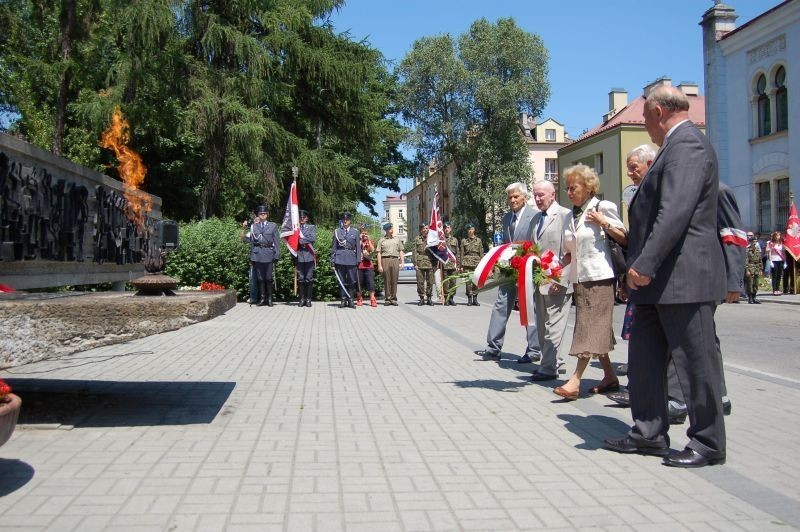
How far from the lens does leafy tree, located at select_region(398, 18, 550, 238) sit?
48.8 meters

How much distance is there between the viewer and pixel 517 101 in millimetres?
48688

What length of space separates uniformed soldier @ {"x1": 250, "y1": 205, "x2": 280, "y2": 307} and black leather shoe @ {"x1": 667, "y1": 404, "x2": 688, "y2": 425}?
12706 mm

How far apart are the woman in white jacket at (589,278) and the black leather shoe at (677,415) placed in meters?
0.77

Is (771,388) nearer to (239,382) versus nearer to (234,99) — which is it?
(239,382)

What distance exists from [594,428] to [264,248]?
12.7 meters

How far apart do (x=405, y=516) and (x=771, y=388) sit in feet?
16.5

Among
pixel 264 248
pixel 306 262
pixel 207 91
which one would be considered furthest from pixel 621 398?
pixel 207 91

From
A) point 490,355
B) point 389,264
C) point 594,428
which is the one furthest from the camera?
point 389,264

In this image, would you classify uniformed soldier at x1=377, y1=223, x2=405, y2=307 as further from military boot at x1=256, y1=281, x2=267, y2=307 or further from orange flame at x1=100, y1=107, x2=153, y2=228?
orange flame at x1=100, y1=107, x2=153, y2=228

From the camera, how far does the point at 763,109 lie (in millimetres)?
31859

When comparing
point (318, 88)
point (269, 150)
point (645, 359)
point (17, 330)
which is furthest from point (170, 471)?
point (318, 88)

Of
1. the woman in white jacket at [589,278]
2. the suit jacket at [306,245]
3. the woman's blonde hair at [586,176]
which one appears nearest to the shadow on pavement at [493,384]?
the woman in white jacket at [589,278]

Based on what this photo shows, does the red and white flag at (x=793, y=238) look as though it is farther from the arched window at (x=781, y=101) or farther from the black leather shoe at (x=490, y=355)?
the black leather shoe at (x=490, y=355)

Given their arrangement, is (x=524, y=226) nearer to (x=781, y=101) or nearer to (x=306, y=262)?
(x=306, y=262)
